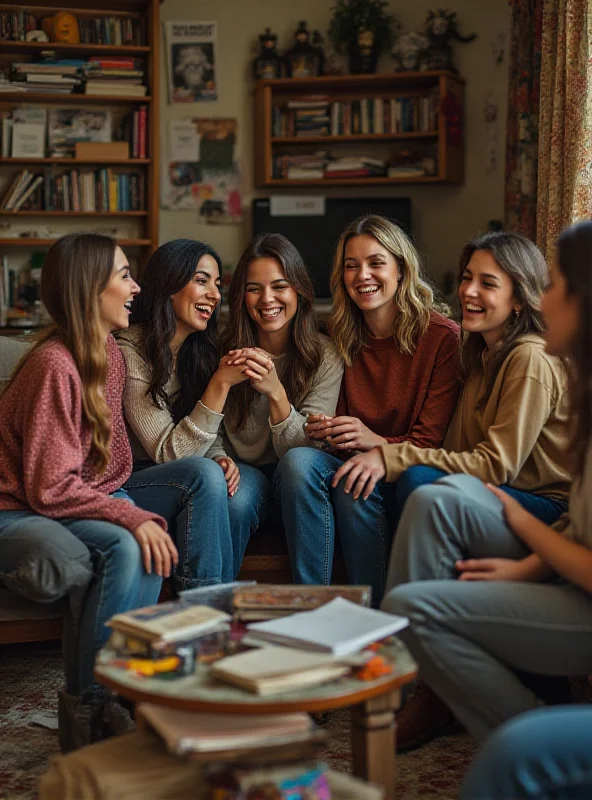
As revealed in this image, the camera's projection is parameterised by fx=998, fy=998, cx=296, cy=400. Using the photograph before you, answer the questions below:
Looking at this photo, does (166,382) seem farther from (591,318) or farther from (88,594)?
(591,318)

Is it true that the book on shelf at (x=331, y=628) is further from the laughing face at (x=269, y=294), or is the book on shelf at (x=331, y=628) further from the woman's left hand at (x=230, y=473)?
the laughing face at (x=269, y=294)

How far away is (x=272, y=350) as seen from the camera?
273 cm

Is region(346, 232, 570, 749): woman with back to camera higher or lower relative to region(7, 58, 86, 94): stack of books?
lower

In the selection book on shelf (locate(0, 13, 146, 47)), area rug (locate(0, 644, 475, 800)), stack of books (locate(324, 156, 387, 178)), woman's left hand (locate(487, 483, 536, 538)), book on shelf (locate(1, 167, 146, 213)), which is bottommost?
area rug (locate(0, 644, 475, 800))

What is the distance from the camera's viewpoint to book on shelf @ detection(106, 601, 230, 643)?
1.49 meters

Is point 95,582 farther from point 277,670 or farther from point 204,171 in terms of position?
point 204,171

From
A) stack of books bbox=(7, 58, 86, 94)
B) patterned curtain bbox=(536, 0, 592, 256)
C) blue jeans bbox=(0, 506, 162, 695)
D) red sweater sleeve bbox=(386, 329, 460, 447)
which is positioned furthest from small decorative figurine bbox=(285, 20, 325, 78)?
blue jeans bbox=(0, 506, 162, 695)

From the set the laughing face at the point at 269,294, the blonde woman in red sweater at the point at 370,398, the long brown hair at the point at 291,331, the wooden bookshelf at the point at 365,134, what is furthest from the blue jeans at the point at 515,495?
the wooden bookshelf at the point at 365,134

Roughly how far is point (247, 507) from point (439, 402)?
55 cm

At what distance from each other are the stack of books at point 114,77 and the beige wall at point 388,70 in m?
0.28

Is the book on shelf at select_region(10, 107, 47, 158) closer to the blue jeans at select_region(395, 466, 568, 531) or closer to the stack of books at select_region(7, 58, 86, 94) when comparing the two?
the stack of books at select_region(7, 58, 86, 94)

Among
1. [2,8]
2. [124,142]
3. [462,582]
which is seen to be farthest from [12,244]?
[462,582]

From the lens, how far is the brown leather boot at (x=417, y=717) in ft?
6.76

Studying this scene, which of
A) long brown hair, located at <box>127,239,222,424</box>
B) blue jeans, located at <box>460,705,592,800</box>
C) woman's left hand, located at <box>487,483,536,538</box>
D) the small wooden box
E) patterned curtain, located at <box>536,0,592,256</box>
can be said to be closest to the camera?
blue jeans, located at <box>460,705,592,800</box>
